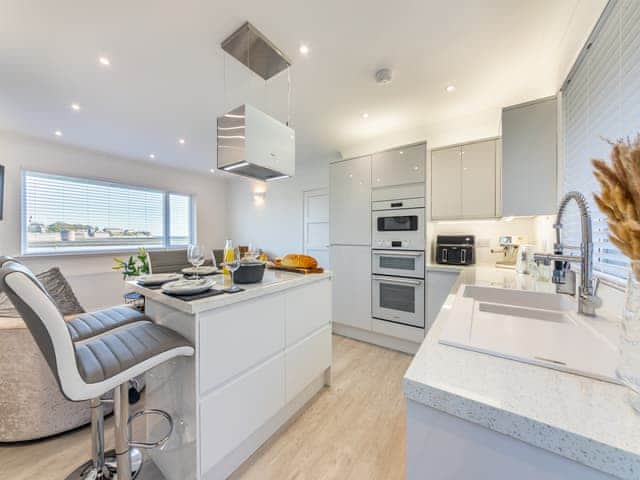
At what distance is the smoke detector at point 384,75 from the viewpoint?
1994 millimetres

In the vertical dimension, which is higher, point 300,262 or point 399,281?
point 300,262

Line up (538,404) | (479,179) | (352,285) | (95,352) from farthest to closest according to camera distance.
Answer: (352,285)
(479,179)
(95,352)
(538,404)

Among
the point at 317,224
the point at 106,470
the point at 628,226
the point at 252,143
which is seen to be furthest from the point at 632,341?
the point at 317,224

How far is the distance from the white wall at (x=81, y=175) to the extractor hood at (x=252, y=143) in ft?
11.3

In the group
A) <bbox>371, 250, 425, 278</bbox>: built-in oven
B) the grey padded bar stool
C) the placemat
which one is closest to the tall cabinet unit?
<bbox>371, 250, 425, 278</bbox>: built-in oven

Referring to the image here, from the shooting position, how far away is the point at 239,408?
1265 millimetres

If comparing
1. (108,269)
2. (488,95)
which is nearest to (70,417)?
(108,269)

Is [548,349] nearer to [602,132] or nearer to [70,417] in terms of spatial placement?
[602,132]

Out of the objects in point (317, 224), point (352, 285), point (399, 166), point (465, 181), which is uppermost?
point (399, 166)

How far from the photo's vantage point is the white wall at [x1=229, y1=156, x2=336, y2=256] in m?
4.53

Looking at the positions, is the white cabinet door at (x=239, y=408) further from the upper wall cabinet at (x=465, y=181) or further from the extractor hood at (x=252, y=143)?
the upper wall cabinet at (x=465, y=181)

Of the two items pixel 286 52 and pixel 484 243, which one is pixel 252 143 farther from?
pixel 484 243

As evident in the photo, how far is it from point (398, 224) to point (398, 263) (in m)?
0.44

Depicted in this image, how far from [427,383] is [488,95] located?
9.46 ft
